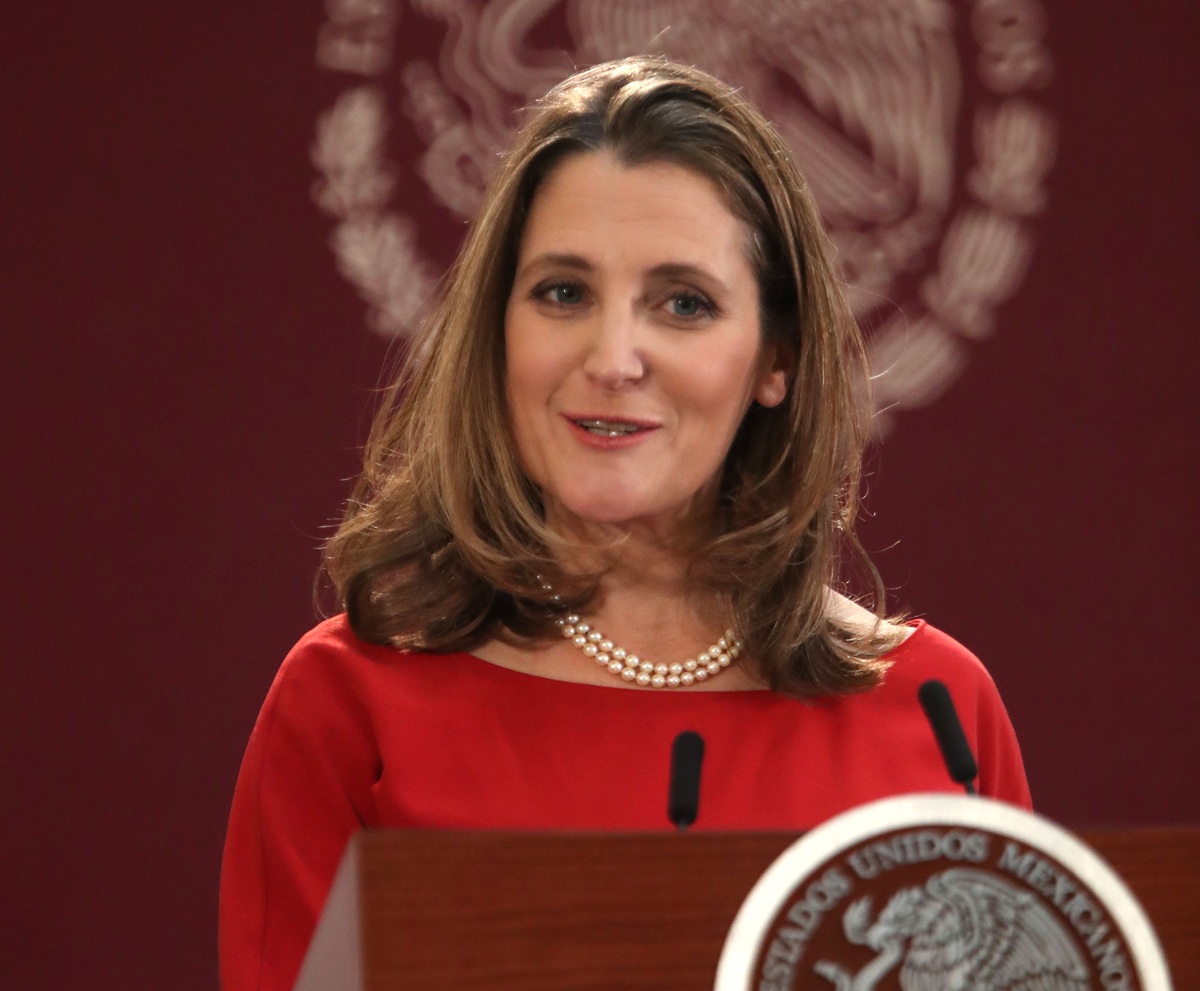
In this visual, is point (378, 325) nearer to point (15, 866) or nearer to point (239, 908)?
point (15, 866)

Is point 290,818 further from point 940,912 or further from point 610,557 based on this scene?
point 940,912

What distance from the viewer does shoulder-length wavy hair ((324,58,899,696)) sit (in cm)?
156

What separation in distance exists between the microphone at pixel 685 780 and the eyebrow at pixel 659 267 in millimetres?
643

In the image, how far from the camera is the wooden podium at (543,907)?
0.75m

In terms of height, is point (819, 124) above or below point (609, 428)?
above

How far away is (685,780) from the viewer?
2.99 ft

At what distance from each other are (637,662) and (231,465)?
46.3 inches

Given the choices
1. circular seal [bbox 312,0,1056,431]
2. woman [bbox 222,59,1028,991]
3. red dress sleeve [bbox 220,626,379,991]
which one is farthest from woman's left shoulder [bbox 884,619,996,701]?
circular seal [bbox 312,0,1056,431]

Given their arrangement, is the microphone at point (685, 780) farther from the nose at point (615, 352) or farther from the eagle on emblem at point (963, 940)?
the nose at point (615, 352)

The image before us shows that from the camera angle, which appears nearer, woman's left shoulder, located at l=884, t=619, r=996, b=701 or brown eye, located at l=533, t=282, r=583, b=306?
brown eye, located at l=533, t=282, r=583, b=306

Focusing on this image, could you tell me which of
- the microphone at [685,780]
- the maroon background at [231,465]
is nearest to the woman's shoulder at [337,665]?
the microphone at [685,780]

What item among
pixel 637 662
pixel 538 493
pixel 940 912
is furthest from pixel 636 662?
pixel 940 912

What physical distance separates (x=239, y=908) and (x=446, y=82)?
1529 mm

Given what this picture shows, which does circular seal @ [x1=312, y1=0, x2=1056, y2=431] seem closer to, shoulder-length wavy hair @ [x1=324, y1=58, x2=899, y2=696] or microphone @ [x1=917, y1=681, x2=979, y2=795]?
shoulder-length wavy hair @ [x1=324, y1=58, x2=899, y2=696]
